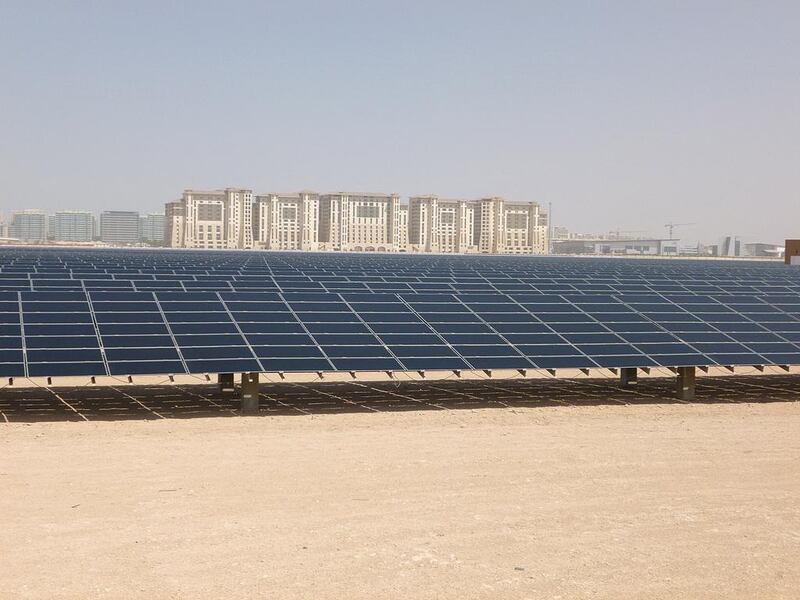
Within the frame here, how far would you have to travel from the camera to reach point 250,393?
22.8 m

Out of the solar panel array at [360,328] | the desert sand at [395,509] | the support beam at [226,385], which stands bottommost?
the desert sand at [395,509]

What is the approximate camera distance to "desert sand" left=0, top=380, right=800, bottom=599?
11.1 meters

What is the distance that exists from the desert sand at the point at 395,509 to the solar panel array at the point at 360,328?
5.38ft

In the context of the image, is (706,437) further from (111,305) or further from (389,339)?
(111,305)

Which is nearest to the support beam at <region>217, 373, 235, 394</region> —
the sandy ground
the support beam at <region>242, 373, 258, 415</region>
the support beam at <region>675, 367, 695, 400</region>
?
the support beam at <region>242, 373, 258, 415</region>

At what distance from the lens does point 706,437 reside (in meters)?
A: 20.6

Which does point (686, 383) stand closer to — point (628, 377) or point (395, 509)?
point (628, 377)

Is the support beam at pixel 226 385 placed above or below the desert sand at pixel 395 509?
above

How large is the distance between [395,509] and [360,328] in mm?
11678

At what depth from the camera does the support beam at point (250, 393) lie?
22.8m

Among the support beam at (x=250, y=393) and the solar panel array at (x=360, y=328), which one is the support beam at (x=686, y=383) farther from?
the support beam at (x=250, y=393)

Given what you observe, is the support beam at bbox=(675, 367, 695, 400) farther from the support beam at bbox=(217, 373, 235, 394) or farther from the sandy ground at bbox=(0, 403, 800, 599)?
the support beam at bbox=(217, 373, 235, 394)

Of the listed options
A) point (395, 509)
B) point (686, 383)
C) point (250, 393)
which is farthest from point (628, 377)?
point (395, 509)

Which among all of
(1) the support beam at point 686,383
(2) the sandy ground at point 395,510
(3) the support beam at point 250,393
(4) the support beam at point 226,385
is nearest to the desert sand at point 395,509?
(2) the sandy ground at point 395,510
